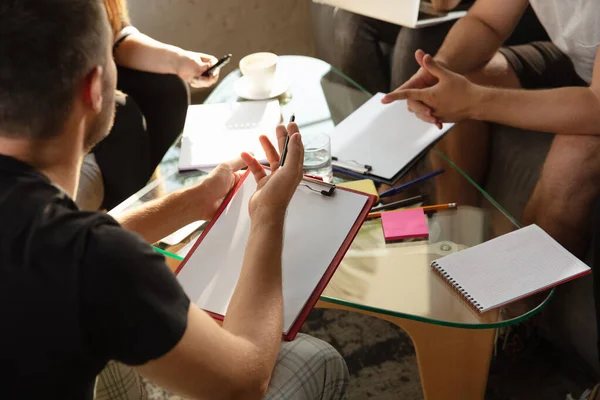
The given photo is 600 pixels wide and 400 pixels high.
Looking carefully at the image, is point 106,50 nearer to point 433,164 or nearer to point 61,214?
point 61,214

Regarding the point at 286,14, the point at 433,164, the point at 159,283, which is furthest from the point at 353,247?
the point at 286,14

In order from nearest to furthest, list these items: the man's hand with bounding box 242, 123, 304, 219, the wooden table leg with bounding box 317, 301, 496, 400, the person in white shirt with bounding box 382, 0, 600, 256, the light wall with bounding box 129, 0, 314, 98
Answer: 1. the man's hand with bounding box 242, 123, 304, 219
2. the wooden table leg with bounding box 317, 301, 496, 400
3. the person in white shirt with bounding box 382, 0, 600, 256
4. the light wall with bounding box 129, 0, 314, 98

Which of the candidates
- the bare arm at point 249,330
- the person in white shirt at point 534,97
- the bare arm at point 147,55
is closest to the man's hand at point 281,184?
the bare arm at point 249,330

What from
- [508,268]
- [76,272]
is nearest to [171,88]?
[508,268]

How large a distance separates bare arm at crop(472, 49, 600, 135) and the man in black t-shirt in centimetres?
75

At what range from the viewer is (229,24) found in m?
2.62

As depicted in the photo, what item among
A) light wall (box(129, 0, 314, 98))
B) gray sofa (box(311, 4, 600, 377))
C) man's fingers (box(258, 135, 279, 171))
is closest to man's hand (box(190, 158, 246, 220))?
man's fingers (box(258, 135, 279, 171))

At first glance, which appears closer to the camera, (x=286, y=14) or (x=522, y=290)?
(x=522, y=290)

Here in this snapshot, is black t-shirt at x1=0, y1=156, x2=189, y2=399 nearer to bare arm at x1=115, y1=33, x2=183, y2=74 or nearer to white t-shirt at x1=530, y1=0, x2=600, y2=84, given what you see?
bare arm at x1=115, y1=33, x2=183, y2=74

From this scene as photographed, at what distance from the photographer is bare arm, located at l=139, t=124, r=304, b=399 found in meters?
0.73

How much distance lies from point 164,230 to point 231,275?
0.19 meters

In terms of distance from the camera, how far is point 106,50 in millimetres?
858

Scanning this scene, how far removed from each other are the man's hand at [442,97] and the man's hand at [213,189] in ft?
1.54

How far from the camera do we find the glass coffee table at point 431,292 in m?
1.03
